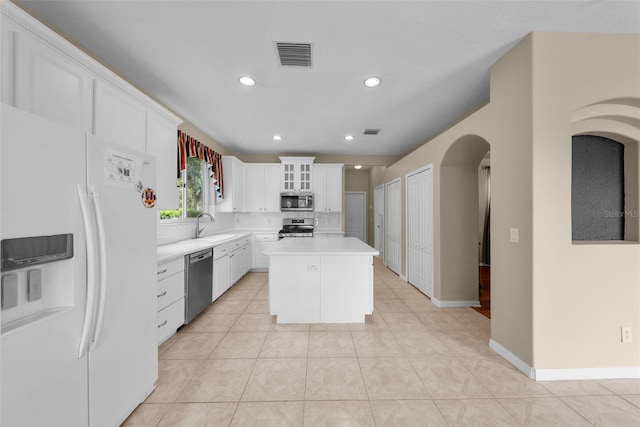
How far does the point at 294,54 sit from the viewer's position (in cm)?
236

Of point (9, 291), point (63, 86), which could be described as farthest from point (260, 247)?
A: point (9, 291)

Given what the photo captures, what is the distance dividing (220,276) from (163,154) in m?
1.90

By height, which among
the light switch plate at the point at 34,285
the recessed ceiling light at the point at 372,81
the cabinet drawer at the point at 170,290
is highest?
the recessed ceiling light at the point at 372,81

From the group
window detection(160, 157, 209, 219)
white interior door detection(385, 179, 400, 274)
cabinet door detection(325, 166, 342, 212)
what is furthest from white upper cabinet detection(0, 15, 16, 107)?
white interior door detection(385, 179, 400, 274)

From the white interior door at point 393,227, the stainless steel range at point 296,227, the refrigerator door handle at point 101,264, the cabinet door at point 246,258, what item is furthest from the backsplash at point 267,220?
the refrigerator door handle at point 101,264

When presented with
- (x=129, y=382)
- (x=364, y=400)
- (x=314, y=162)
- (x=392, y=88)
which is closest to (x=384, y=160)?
(x=314, y=162)

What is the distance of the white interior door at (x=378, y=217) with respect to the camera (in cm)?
673

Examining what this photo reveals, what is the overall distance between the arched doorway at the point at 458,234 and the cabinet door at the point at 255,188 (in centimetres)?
382

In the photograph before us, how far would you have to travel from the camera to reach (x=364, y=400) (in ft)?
6.11

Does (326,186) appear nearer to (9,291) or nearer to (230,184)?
(230,184)

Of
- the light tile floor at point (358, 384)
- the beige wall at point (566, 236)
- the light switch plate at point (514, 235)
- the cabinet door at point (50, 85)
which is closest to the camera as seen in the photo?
the cabinet door at point (50, 85)

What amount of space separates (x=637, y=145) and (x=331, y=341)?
10.6 feet

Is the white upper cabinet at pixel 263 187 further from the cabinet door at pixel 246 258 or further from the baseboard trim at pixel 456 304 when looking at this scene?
the baseboard trim at pixel 456 304

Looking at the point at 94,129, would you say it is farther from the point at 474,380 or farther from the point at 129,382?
the point at 474,380
